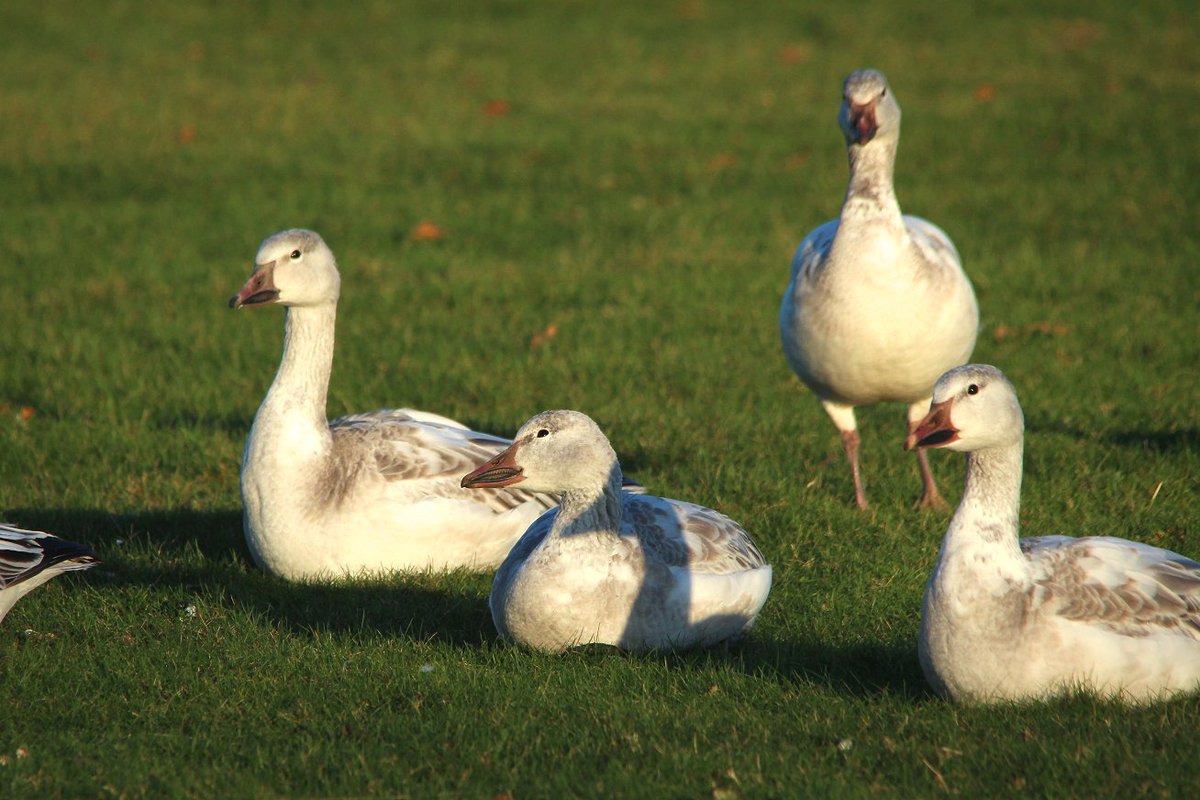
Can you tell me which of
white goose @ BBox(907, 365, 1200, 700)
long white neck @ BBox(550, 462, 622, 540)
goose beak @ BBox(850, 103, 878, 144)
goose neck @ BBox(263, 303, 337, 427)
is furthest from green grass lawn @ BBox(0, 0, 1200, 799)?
goose beak @ BBox(850, 103, 878, 144)

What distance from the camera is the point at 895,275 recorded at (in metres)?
8.25

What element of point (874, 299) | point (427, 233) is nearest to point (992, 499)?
point (874, 299)

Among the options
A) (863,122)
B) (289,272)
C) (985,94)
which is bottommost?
(289,272)

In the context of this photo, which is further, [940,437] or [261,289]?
[261,289]

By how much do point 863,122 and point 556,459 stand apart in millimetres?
3499

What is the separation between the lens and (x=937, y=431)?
18.2 ft

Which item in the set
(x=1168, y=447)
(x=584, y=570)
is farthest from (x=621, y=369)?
(x=584, y=570)

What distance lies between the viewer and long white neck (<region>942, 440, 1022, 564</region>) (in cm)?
550

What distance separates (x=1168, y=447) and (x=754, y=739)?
16.1 feet

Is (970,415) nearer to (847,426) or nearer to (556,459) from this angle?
(556,459)

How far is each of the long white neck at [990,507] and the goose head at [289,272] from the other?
12.5ft

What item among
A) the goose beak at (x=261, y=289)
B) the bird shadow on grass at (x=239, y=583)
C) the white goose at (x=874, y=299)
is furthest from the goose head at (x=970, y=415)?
the goose beak at (x=261, y=289)

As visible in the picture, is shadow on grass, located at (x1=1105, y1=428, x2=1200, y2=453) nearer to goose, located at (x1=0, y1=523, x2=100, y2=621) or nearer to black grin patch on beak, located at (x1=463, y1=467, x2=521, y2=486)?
black grin patch on beak, located at (x1=463, y1=467, x2=521, y2=486)

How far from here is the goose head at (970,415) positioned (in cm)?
552
